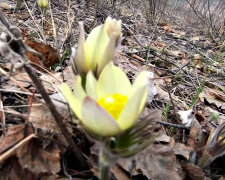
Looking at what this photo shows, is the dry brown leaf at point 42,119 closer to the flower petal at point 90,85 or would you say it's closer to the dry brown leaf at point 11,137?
the dry brown leaf at point 11,137

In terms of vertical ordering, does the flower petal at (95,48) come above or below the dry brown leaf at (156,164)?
above

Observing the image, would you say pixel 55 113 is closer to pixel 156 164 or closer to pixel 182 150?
pixel 156 164

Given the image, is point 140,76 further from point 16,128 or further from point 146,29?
point 146,29

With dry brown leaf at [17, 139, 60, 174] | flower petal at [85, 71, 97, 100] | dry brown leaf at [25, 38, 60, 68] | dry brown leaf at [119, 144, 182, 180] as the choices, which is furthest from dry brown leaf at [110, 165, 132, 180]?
dry brown leaf at [25, 38, 60, 68]

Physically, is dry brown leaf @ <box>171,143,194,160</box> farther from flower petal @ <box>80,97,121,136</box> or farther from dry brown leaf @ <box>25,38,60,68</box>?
dry brown leaf @ <box>25,38,60,68</box>

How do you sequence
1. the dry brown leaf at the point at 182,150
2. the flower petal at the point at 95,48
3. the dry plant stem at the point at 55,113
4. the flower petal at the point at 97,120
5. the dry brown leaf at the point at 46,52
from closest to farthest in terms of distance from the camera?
the flower petal at the point at 97,120 < the dry plant stem at the point at 55,113 < the flower petal at the point at 95,48 < the dry brown leaf at the point at 182,150 < the dry brown leaf at the point at 46,52

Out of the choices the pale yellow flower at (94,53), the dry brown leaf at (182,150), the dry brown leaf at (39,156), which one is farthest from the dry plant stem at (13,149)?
the dry brown leaf at (182,150)
